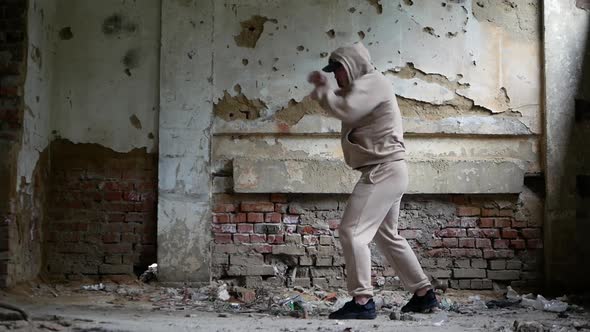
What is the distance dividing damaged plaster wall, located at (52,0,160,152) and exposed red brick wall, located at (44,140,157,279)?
0.43 feet

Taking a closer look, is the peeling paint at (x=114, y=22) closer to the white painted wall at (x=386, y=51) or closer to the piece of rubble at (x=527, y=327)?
the white painted wall at (x=386, y=51)

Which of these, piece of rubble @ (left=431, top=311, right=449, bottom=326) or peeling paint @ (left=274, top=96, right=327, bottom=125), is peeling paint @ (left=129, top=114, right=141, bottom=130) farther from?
piece of rubble @ (left=431, top=311, right=449, bottom=326)

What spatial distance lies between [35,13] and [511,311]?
4.02 metres

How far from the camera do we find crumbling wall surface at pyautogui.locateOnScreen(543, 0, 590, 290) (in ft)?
17.4

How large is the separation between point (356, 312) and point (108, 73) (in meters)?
2.88

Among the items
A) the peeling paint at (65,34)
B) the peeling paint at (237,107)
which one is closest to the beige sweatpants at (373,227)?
the peeling paint at (237,107)

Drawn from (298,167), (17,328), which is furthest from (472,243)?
(17,328)

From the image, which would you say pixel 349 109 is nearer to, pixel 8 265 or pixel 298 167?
pixel 298 167

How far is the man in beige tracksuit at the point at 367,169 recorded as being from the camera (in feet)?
12.5

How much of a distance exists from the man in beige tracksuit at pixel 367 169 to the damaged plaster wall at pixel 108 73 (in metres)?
2.02

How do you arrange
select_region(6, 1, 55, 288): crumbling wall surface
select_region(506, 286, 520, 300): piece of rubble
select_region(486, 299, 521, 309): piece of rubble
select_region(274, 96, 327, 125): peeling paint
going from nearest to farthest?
select_region(486, 299, 521, 309): piece of rubble → select_region(6, 1, 55, 288): crumbling wall surface → select_region(506, 286, 520, 300): piece of rubble → select_region(274, 96, 327, 125): peeling paint

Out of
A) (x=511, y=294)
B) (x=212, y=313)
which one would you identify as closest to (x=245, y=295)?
(x=212, y=313)

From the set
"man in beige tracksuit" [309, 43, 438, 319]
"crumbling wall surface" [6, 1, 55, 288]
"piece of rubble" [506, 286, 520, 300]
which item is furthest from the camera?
"piece of rubble" [506, 286, 520, 300]

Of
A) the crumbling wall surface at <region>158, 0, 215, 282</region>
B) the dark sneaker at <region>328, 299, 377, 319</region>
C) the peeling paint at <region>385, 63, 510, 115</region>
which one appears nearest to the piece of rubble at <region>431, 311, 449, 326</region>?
the dark sneaker at <region>328, 299, 377, 319</region>
